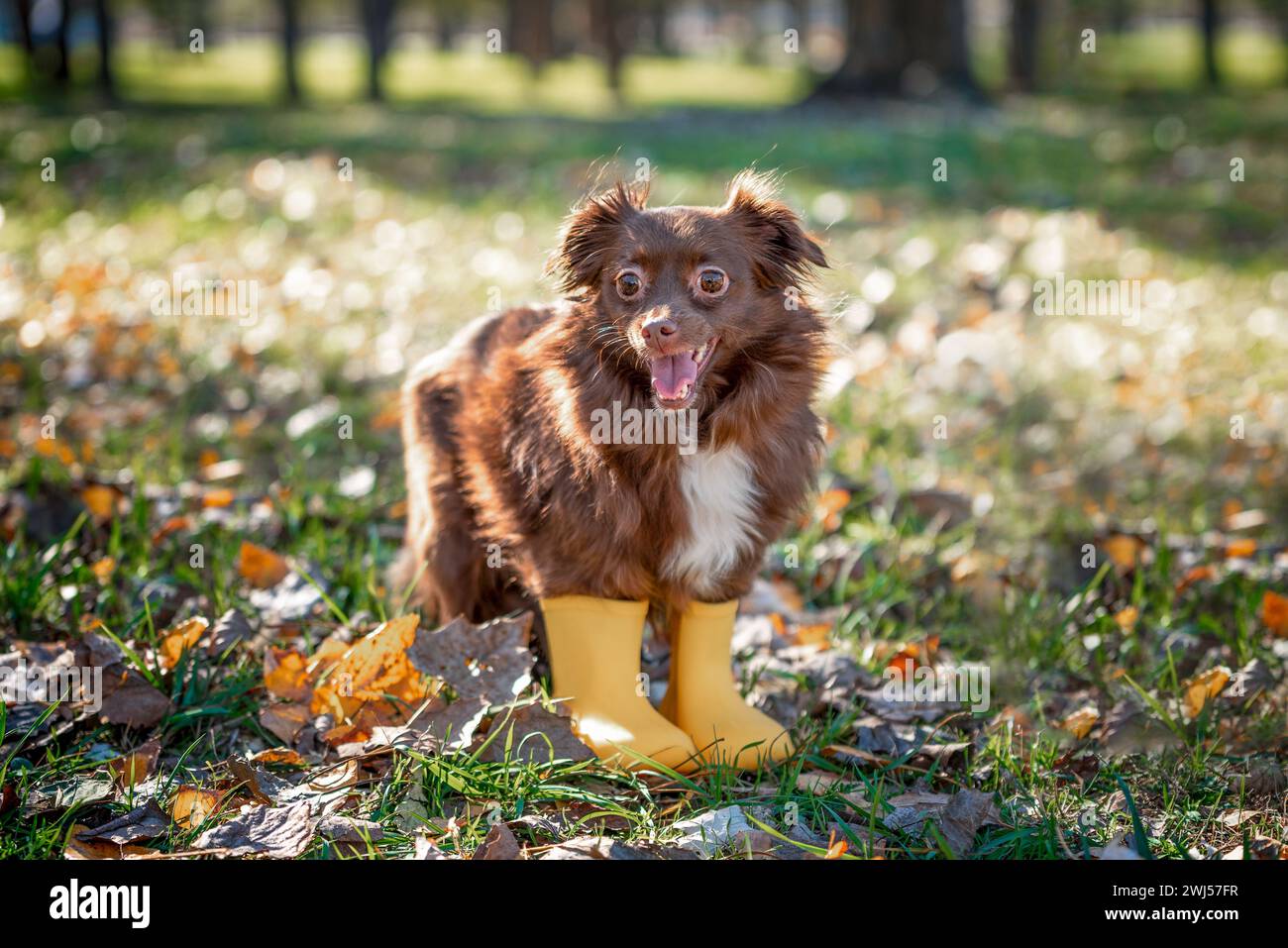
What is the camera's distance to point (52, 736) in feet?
10.2

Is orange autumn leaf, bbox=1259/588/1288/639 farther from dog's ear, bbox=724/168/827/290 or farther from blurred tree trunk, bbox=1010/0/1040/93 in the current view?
blurred tree trunk, bbox=1010/0/1040/93

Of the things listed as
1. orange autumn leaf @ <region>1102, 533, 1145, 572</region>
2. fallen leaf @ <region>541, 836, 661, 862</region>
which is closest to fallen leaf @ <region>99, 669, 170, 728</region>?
fallen leaf @ <region>541, 836, 661, 862</region>

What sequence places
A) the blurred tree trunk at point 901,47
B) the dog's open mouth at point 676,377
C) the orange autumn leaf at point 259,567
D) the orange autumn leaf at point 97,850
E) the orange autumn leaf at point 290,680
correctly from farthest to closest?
1. the blurred tree trunk at point 901,47
2. the orange autumn leaf at point 259,567
3. the orange autumn leaf at point 290,680
4. the dog's open mouth at point 676,377
5. the orange autumn leaf at point 97,850

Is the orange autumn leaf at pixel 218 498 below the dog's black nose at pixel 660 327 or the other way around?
below

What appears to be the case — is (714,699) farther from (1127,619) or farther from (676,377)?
(1127,619)

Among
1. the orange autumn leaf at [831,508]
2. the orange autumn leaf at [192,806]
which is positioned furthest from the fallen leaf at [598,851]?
the orange autumn leaf at [831,508]

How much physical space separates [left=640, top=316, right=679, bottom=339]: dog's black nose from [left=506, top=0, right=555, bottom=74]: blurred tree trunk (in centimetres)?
3012

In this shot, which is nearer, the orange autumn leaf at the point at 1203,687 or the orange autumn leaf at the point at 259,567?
the orange autumn leaf at the point at 1203,687

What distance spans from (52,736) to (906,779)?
2248 mm

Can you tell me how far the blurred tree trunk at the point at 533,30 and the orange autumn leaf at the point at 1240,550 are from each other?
95.6 ft

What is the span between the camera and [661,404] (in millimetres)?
2918

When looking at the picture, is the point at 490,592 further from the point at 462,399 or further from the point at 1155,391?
the point at 1155,391

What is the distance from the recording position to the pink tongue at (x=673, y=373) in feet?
9.46

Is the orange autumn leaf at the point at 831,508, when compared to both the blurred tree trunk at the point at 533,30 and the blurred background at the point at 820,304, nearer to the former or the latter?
the blurred background at the point at 820,304
